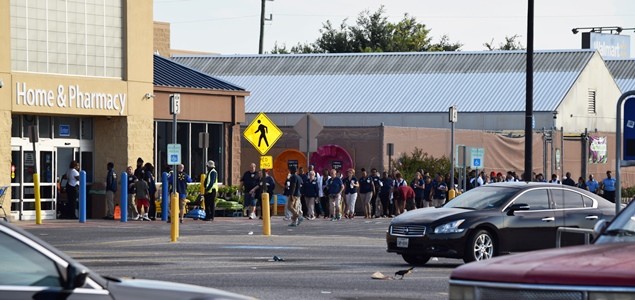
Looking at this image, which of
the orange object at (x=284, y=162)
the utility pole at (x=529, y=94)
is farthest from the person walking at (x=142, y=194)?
the utility pole at (x=529, y=94)

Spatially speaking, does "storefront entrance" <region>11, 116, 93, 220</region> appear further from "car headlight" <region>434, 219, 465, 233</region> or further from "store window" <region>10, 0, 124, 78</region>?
"car headlight" <region>434, 219, 465, 233</region>

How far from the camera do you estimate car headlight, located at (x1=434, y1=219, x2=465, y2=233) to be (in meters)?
21.2

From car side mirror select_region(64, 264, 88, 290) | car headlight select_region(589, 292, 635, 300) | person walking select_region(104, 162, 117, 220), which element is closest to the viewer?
car headlight select_region(589, 292, 635, 300)

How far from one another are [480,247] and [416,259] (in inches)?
47.6

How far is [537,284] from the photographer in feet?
24.3

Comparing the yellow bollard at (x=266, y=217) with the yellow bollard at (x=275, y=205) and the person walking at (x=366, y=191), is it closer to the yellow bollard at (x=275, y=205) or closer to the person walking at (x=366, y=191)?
the person walking at (x=366, y=191)

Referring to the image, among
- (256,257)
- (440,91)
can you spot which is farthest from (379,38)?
(256,257)

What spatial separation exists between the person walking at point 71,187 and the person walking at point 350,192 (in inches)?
380

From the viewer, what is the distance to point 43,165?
39656 millimetres

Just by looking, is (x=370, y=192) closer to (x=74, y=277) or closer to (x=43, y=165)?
(x=43, y=165)

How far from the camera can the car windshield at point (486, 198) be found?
72.3 feet

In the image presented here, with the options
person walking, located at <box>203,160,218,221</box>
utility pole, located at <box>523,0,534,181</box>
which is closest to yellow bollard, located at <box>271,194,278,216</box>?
person walking, located at <box>203,160,218,221</box>

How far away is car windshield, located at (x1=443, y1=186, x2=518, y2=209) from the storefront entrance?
18016mm

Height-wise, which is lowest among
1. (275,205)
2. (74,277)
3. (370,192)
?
(275,205)
